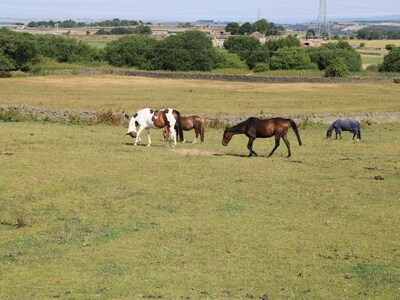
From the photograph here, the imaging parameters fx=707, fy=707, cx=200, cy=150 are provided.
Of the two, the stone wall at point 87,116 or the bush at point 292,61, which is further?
the bush at point 292,61

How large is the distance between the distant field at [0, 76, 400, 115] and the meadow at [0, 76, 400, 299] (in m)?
20.4

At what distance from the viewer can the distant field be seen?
49562 mm

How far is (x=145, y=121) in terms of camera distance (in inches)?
981

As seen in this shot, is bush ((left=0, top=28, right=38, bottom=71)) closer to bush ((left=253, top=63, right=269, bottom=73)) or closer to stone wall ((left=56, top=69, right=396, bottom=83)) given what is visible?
stone wall ((left=56, top=69, right=396, bottom=83))

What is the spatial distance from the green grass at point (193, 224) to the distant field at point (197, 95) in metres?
22.1

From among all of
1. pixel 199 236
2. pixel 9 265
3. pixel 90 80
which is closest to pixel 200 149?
pixel 199 236

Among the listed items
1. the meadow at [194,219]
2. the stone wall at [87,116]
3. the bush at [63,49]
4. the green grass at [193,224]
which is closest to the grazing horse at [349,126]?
the meadow at [194,219]

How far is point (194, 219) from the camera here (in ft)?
49.5

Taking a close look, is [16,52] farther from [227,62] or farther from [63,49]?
[227,62]

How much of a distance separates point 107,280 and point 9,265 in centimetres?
191

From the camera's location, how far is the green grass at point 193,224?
1114 cm

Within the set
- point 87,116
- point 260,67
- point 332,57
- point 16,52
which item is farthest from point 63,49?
point 87,116

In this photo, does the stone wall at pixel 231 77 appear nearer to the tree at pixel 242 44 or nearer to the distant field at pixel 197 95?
the distant field at pixel 197 95

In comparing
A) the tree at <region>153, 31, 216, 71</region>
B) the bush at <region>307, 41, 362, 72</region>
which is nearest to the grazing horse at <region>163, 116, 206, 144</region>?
the tree at <region>153, 31, 216, 71</region>
